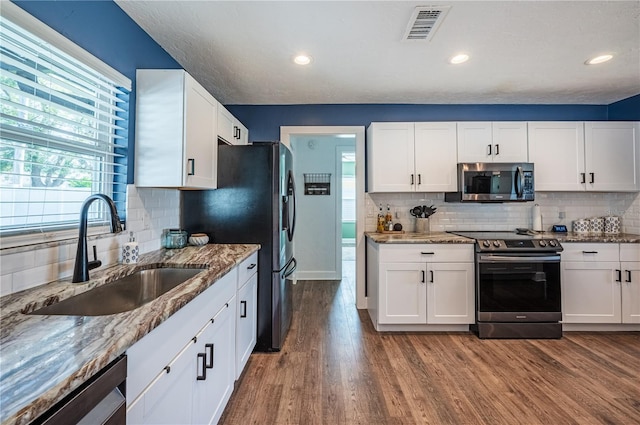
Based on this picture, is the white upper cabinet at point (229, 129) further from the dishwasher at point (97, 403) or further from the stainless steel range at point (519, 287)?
the stainless steel range at point (519, 287)

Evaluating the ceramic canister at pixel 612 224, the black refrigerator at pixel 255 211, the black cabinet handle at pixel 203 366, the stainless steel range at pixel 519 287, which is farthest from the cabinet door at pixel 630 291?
the black cabinet handle at pixel 203 366

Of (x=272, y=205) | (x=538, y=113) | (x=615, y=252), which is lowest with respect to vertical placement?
(x=615, y=252)

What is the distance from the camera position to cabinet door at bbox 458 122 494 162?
3123 mm

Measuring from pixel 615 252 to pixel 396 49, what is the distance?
110 inches

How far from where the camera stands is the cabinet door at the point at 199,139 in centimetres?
187

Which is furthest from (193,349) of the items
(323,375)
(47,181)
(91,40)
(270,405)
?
(91,40)

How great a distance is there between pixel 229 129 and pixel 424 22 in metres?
1.77

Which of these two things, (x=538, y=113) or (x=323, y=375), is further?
(x=538, y=113)

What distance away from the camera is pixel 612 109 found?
11.2ft

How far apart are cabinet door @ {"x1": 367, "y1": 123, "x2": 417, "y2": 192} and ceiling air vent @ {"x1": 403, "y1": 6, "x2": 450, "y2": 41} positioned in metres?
1.13

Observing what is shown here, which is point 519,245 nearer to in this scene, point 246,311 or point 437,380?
point 437,380

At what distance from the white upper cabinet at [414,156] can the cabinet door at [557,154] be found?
2.86 ft

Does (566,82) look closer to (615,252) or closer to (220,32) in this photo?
(615,252)

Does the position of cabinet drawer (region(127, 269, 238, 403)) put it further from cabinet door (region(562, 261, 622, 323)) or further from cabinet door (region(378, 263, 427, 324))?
cabinet door (region(562, 261, 622, 323))
